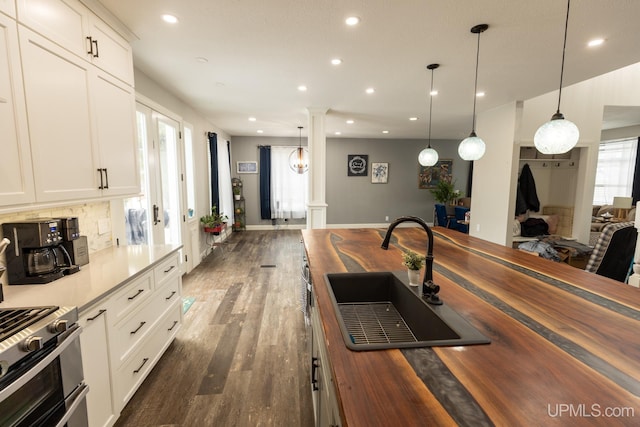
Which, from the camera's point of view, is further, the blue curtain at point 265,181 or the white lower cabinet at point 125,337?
the blue curtain at point 265,181

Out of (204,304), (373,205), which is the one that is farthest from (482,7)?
(373,205)

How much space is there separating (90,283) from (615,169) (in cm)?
997

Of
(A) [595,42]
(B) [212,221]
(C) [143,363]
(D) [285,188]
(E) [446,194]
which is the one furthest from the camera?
(D) [285,188]

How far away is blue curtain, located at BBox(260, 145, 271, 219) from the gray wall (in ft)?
0.58

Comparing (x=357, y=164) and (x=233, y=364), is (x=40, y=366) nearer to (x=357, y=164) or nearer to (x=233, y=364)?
(x=233, y=364)

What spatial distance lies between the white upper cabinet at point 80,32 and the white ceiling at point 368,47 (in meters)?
0.18

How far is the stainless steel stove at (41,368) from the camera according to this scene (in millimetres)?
948

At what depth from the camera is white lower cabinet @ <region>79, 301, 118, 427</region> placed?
4.48ft

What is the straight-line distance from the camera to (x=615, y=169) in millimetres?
6723

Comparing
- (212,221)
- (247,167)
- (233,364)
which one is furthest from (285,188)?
(233,364)

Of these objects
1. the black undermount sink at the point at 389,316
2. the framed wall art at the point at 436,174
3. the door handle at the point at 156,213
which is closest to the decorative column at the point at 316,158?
the door handle at the point at 156,213

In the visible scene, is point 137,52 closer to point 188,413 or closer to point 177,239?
point 177,239

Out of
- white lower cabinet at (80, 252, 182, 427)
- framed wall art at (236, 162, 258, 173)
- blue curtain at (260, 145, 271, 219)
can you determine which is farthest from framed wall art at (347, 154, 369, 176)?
white lower cabinet at (80, 252, 182, 427)

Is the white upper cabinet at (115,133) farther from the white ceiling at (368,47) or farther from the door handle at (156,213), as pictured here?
the door handle at (156,213)
